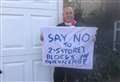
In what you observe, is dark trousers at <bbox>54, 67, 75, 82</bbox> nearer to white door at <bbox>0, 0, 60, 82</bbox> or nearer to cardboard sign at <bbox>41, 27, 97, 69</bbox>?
cardboard sign at <bbox>41, 27, 97, 69</bbox>

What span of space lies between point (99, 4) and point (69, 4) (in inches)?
29.4

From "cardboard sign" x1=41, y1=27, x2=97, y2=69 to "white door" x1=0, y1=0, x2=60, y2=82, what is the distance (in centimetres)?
28

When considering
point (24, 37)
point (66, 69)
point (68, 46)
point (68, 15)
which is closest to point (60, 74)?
point (66, 69)

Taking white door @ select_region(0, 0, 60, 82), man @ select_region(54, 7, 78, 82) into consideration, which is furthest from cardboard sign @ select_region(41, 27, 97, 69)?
white door @ select_region(0, 0, 60, 82)

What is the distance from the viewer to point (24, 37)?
6.38 metres

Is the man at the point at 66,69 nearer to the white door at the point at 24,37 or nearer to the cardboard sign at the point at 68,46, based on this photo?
the cardboard sign at the point at 68,46

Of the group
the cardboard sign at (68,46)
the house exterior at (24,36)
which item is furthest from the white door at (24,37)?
the cardboard sign at (68,46)

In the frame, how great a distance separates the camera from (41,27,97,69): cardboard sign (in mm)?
6234

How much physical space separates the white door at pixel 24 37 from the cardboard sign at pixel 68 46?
Result: 0.93 feet

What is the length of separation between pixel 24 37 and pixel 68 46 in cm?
73

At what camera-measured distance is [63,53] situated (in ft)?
20.6

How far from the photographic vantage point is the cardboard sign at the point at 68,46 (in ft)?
20.5

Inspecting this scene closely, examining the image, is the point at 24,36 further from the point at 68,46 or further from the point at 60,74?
the point at 60,74

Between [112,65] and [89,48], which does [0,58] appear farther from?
[112,65]
